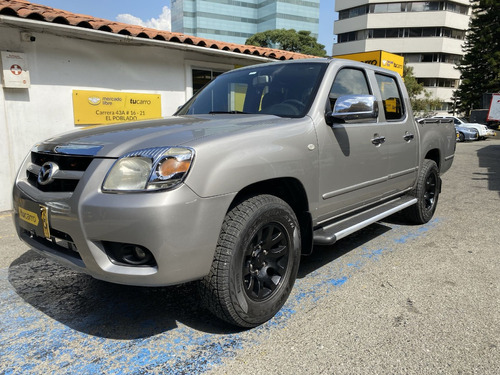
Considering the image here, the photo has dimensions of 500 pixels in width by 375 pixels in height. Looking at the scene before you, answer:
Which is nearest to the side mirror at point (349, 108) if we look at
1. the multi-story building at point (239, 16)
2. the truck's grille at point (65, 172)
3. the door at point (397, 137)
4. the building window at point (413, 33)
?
the door at point (397, 137)

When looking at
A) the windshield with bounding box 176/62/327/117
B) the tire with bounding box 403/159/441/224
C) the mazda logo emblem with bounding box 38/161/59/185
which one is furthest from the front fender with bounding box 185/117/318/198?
the tire with bounding box 403/159/441/224

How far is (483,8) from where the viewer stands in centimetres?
3584

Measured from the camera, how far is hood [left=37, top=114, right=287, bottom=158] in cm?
215

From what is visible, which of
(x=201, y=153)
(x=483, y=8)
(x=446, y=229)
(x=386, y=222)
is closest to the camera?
(x=201, y=153)

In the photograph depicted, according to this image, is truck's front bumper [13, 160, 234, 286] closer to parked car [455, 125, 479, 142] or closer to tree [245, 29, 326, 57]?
parked car [455, 125, 479, 142]

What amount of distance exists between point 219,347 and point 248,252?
23.7 inches

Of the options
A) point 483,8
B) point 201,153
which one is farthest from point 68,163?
point 483,8

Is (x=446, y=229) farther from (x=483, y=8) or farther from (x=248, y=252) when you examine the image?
(x=483, y=8)

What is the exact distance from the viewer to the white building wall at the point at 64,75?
230 inches

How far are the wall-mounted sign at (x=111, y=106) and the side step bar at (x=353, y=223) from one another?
405 cm

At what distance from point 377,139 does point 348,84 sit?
58 centimetres

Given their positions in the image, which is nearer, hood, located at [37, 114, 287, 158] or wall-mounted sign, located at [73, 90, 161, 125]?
hood, located at [37, 114, 287, 158]

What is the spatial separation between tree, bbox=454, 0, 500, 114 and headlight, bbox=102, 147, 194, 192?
1661 inches

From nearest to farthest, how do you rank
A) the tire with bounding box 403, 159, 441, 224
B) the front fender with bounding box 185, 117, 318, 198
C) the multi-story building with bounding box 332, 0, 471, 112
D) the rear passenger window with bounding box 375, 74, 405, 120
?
1. the front fender with bounding box 185, 117, 318, 198
2. the rear passenger window with bounding box 375, 74, 405, 120
3. the tire with bounding box 403, 159, 441, 224
4. the multi-story building with bounding box 332, 0, 471, 112
